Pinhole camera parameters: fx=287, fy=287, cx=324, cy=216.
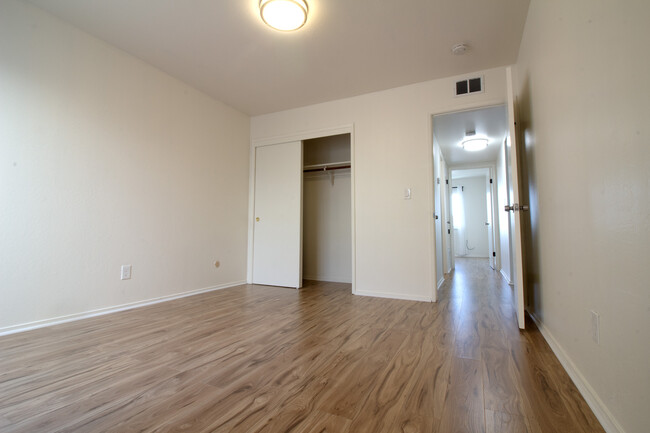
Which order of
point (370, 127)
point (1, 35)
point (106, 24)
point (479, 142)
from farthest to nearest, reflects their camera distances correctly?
point (479, 142), point (370, 127), point (106, 24), point (1, 35)

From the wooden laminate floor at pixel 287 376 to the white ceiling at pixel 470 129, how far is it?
98.1 inches

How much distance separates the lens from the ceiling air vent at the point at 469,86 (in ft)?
9.72

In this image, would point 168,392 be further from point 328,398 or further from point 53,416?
point 328,398

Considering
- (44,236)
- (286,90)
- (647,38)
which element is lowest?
(44,236)

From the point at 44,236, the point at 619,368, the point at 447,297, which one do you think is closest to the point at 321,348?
the point at 619,368

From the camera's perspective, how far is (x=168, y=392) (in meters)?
1.21

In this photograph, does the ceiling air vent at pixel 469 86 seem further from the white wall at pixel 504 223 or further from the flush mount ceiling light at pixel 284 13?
the flush mount ceiling light at pixel 284 13

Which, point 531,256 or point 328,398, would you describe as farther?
point 531,256

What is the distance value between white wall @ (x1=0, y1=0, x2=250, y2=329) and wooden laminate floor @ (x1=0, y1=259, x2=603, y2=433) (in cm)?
39

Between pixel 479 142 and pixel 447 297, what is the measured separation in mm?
2885

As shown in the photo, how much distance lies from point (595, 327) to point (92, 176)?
3433 mm

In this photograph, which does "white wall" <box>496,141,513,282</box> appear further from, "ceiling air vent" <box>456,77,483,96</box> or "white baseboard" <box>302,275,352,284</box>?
"white baseboard" <box>302,275,352,284</box>

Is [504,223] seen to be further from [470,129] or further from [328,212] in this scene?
[328,212]

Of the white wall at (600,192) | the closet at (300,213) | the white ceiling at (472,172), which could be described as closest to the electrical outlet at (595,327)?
the white wall at (600,192)
